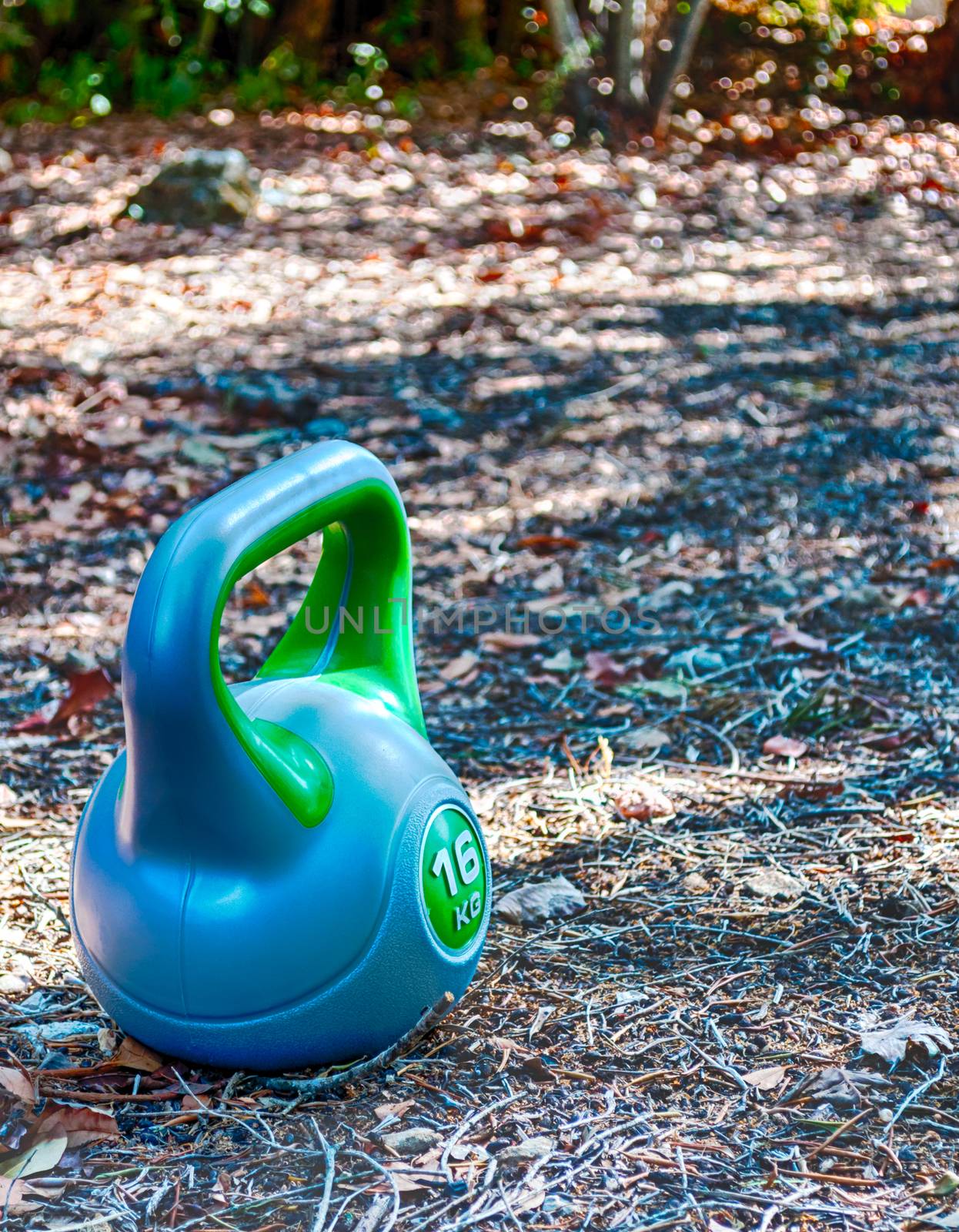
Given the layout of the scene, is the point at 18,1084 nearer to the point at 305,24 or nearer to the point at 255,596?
the point at 255,596

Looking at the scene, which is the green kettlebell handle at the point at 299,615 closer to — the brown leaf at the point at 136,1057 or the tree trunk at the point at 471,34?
the brown leaf at the point at 136,1057

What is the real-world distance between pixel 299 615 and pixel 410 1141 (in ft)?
2.66

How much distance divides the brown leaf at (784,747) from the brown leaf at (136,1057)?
1488mm

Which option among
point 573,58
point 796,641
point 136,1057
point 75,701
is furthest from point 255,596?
point 573,58

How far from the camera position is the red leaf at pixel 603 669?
3.25 metres

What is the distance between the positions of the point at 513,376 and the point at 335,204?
6.52 feet

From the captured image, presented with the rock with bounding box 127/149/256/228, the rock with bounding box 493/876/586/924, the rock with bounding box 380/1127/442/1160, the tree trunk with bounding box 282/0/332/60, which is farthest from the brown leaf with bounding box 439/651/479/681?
the tree trunk with bounding box 282/0/332/60

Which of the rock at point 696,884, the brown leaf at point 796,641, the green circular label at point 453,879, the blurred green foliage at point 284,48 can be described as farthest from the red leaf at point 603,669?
the blurred green foliage at point 284,48

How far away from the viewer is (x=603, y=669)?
10.8 ft

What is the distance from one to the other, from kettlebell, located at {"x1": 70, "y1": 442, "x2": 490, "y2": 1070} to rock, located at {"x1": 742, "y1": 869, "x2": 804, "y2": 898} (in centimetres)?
66

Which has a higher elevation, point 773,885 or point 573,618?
point 773,885

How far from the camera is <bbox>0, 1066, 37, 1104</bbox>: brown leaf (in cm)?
182

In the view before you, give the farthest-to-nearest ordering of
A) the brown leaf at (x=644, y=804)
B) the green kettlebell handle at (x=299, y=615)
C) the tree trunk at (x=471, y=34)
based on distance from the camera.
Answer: the tree trunk at (x=471, y=34) < the brown leaf at (x=644, y=804) < the green kettlebell handle at (x=299, y=615)

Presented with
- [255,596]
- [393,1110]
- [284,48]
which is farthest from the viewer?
[284,48]
